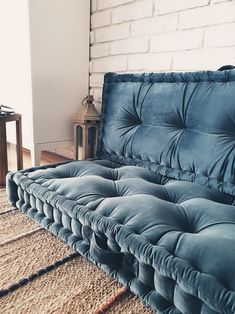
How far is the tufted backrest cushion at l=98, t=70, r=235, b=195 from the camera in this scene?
32.8 inches

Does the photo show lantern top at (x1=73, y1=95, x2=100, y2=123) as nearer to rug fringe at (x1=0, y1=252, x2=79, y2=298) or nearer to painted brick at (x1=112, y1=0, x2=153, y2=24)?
painted brick at (x1=112, y1=0, x2=153, y2=24)

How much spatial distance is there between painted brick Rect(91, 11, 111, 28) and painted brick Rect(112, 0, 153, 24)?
1.6 inches

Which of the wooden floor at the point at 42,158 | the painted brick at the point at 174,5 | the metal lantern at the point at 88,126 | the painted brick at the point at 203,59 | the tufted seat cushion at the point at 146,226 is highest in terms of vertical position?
the painted brick at the point at 174,5

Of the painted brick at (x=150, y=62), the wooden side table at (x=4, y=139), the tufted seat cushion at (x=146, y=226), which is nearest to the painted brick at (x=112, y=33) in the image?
the painted brick at (x=150, y=62)

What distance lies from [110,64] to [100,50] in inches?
4.2

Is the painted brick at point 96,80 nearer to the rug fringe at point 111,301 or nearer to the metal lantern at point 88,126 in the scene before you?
→ the metal lantern at point 88,126

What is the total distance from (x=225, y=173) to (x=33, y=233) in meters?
0.63

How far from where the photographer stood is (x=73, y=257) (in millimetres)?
760

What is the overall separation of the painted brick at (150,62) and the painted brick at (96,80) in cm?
21

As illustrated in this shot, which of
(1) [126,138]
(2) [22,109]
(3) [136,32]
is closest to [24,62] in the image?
(2) [22,109]

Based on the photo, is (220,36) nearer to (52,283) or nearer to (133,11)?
(133,11)

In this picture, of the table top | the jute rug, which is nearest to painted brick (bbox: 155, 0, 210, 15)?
the table top

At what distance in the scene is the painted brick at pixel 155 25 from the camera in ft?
3.71

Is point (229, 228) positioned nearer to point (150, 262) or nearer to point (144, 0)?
point (150, 262)
